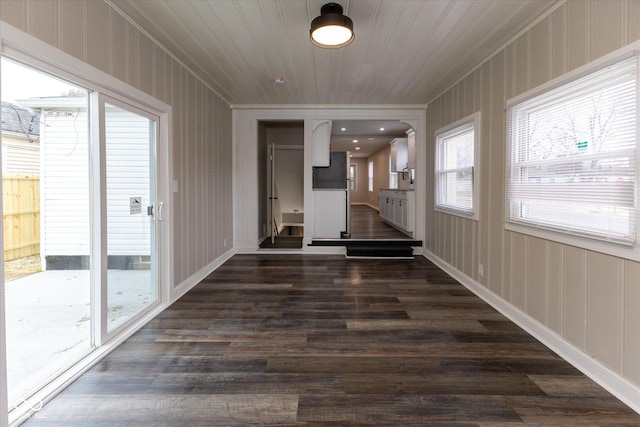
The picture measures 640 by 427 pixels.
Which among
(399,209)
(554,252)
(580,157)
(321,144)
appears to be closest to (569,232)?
(554,252)

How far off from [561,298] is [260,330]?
230 cm

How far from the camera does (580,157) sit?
2.18 metres

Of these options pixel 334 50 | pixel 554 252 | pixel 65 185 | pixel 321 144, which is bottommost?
pixel 554 252

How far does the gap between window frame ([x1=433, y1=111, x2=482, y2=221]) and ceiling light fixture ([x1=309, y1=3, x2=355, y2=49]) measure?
1.89 meters

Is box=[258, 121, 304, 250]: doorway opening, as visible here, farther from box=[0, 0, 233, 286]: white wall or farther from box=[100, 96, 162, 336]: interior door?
box=[100, 96, 162, 336]: interior door

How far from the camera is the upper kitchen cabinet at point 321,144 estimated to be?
5.85 meters

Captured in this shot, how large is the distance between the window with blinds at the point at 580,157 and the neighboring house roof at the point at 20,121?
3.39 metres

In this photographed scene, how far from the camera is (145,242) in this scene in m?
3.01

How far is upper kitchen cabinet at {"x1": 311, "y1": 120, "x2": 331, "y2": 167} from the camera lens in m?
5.85

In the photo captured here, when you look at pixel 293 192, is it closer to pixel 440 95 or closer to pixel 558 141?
pixel 440 95

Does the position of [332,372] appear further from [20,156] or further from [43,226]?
[20,156]

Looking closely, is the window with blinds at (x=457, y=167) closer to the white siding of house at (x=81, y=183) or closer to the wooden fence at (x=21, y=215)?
the white siding of house at (x=81, y=183)

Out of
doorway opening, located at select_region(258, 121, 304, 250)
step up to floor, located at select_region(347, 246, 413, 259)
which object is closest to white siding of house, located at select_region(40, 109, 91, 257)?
step up to floor, located at select_region(347, 246, 413, 259)

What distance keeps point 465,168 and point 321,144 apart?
2.68m
